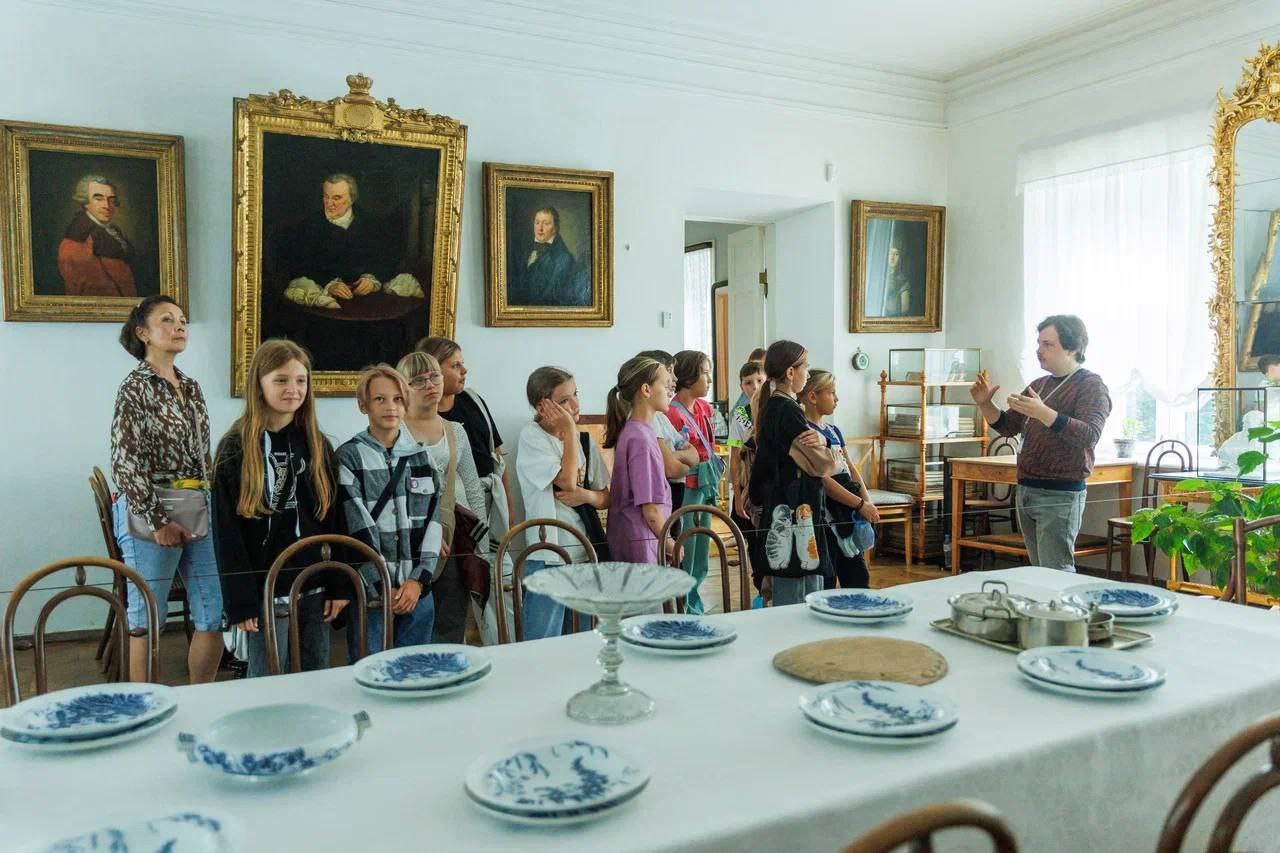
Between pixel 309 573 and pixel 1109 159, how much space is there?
5.75 metres

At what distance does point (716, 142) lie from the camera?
6508 mm

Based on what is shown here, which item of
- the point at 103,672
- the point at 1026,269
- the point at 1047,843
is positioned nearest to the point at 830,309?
the point at 1026,269

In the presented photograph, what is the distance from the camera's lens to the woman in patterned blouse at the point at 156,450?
3484mm

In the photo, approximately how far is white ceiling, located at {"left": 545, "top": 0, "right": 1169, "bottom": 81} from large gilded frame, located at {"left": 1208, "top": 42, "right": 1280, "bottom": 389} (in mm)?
842

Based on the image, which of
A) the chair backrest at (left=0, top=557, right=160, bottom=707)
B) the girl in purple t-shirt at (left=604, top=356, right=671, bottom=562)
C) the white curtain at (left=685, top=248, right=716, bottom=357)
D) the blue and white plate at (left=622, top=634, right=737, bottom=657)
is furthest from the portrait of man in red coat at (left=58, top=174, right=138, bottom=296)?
the white curtain at (left=685, top=248, right=716, bottom=357)

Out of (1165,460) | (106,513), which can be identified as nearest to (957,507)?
(1165,460)

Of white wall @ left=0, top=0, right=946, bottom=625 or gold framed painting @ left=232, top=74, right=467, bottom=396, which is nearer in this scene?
white wall @ left=0, top=0, right=946, bottom=625

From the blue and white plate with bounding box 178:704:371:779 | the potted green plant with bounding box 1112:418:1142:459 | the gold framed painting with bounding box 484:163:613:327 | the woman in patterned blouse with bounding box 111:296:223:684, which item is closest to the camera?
A: the blue and white plate with bounding box 178:704:371:779

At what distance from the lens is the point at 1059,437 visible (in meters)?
4.19

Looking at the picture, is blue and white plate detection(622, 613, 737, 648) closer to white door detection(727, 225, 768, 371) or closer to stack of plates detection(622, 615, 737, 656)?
stack of plates detection(622, 615, 737, 656)

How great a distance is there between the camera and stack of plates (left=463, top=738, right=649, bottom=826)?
4.24ft

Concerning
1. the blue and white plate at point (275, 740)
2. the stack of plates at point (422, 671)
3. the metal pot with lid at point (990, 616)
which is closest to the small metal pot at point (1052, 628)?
the metal pot with lid at point (990, 616)

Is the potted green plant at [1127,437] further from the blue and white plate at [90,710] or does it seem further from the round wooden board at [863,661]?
the blue and white plate at [90,710]

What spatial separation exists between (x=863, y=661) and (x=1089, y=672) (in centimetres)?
43
